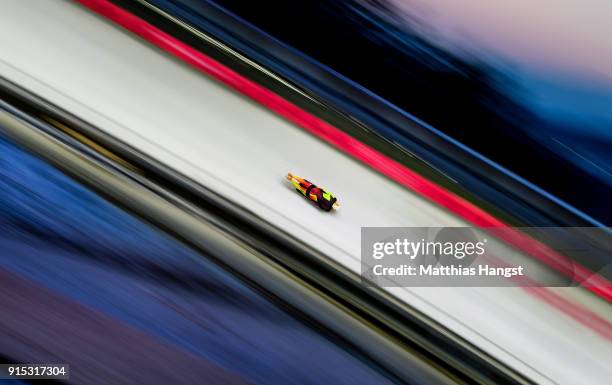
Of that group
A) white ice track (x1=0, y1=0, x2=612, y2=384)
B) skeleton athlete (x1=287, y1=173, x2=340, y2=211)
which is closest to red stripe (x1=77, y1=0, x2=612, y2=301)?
white ice track (x1=0, y1=0, x2=612, y2=384)

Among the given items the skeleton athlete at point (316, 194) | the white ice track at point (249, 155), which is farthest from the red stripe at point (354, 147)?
the skeleton athlete at point (316, 194)

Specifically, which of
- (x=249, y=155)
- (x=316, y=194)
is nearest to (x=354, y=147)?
(x=316, y=194)

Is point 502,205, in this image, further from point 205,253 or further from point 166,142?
point 166,142

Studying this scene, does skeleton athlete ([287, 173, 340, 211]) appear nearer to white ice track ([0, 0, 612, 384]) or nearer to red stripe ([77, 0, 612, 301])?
white ice track ([0, 0, 612, 384])

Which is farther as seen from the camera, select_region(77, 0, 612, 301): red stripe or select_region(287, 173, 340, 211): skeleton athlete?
select_region(77, 0, 612, 301): red stripe

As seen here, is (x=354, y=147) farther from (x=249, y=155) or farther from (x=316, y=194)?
(x=249, y=155)

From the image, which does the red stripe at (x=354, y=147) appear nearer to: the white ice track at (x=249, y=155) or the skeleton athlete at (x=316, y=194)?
the white ice track at (x=249, y=155)
